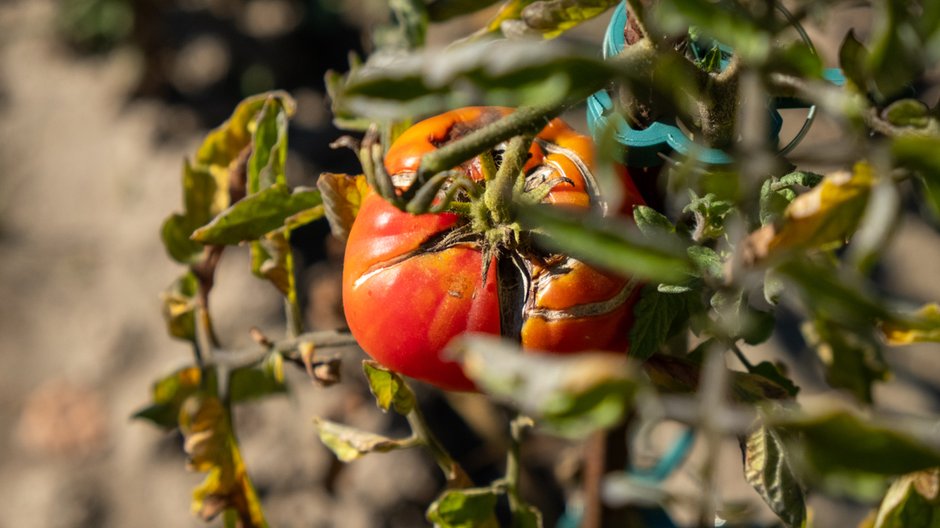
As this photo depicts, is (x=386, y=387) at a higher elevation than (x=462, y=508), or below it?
higher

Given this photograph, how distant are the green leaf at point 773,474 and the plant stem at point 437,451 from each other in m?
0.28

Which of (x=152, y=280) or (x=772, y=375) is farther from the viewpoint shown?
(x=152, y=280)

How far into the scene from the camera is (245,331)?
199 cm

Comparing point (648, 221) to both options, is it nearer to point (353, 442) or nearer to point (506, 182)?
point (506, 182)

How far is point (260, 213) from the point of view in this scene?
30.9 inches

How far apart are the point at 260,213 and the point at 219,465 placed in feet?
0.92

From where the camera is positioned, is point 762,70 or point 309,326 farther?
point 309,326

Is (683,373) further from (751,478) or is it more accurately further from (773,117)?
(773,117)

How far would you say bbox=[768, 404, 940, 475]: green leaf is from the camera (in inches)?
13.9

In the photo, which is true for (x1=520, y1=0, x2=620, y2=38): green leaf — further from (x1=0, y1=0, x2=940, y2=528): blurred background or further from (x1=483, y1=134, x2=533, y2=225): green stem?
(x1=0, y1=0, x2=940, y2=528): blurred background

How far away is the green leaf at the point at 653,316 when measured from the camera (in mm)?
646


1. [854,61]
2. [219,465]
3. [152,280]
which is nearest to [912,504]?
[854,61]

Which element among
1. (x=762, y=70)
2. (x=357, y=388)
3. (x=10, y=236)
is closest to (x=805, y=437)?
(x=762, y=70)

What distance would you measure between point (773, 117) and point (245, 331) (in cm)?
152
